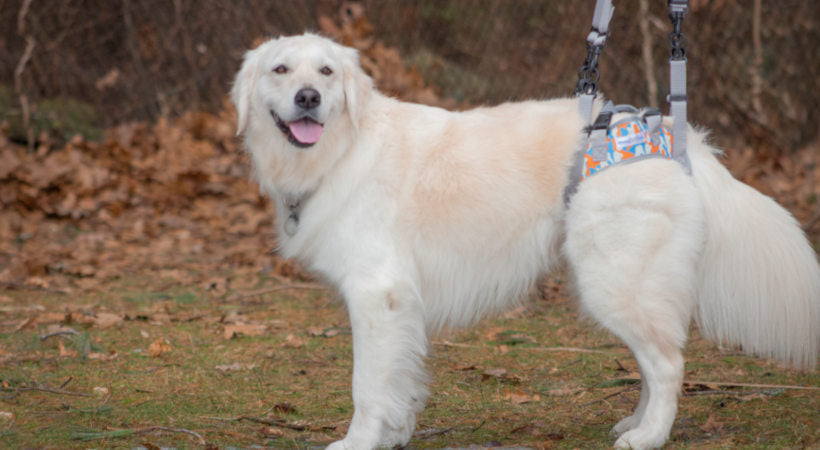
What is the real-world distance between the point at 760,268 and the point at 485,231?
1063 mm

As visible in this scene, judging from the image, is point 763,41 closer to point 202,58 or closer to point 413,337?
point 202,58

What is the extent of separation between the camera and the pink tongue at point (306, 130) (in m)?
3.59

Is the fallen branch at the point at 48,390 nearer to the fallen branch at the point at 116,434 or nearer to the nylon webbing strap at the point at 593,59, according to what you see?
the fallen branch at the point at 116,434

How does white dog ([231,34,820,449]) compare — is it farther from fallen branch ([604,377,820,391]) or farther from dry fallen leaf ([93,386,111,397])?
dry fallen leaf ([93,386,111,397])

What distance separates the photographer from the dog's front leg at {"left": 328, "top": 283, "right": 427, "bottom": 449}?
11.0 ft

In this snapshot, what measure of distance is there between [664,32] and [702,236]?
6.13m

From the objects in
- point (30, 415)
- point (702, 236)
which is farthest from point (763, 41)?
point (30, 415)

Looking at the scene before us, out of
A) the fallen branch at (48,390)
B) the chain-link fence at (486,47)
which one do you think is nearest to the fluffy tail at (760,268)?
the fallen branch at (48,390)

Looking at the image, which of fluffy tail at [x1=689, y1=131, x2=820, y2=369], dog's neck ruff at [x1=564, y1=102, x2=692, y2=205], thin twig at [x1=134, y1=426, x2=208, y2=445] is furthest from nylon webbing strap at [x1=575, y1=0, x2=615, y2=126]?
thin twig at [x1=134, y1=426, x2=208, y2=445]

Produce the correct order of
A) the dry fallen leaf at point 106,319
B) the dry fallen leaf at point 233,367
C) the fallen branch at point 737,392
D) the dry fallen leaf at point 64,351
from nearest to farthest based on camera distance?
the fallen branch at point 737,392 < the dry fallen leaf at point 233,367 < the dry fallen leaf at point 64,351 < the dry fallen leaf at point 106,319

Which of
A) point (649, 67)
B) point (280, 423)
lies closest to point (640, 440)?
point (280, 423)

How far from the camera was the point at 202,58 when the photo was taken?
9625mm

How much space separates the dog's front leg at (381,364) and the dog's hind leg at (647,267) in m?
0.71

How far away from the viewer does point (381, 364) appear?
11.1 ft
